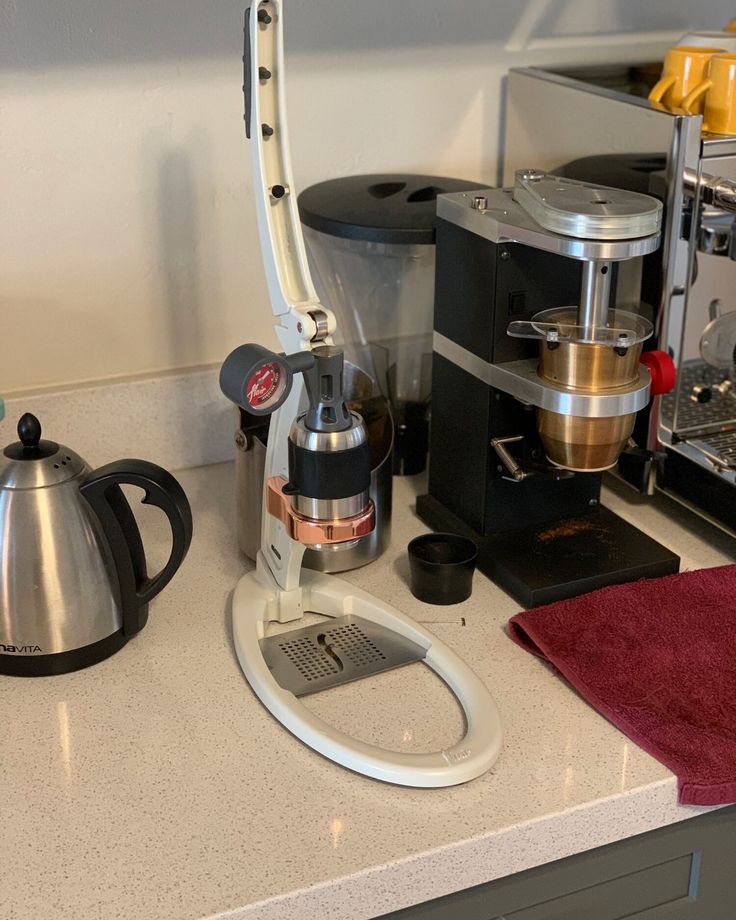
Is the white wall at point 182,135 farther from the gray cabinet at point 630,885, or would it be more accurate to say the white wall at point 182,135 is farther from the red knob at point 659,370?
the gray cabinet at point 630,885

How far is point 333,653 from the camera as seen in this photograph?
100 cm

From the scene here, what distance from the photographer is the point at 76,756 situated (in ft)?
2.90

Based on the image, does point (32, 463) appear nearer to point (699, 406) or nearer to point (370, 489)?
point (370, 489)

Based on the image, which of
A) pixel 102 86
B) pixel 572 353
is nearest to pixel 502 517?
pixel 572 353

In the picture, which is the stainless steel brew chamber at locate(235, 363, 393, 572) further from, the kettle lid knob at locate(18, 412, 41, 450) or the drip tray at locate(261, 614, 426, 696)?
the kettle lid knob at locate(18, 412, 41, 450)

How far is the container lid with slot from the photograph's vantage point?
1139 mm

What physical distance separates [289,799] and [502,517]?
39 centimetres

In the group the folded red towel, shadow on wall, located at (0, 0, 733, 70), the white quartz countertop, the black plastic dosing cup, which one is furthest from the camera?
shadow on wall, located at (0, 0, 733, 70)

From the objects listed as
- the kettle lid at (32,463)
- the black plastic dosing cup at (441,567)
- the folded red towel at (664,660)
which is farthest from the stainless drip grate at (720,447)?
the kettle lid at (32,463)

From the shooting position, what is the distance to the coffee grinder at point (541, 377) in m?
0.95

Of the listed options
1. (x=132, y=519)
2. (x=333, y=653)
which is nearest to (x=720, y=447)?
(x=333, y=653)

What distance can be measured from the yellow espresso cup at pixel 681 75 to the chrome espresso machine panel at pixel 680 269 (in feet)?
0.09

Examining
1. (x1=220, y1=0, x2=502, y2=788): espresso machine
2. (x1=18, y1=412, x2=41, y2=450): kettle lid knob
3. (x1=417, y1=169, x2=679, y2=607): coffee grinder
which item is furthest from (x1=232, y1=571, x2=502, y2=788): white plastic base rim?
(x1=18, y1=412, x2=41, y2=450): kettle lid knob

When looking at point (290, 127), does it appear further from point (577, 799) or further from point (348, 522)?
point (577, 799)
